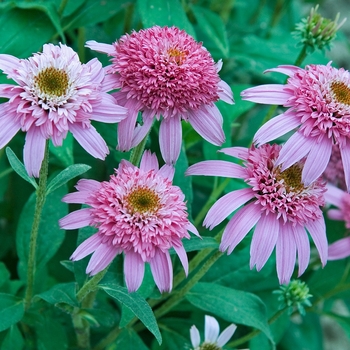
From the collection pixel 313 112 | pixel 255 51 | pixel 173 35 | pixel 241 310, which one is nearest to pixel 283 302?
pixel 241 310

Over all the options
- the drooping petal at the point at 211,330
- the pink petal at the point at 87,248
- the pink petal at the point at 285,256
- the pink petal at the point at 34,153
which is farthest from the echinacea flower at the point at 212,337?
the pink petal at the point at 34,153

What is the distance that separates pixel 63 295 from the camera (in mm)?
854

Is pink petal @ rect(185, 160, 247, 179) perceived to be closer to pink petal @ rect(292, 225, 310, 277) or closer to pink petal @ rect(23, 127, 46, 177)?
pink petal @ rect(292, 225, 310, 277)

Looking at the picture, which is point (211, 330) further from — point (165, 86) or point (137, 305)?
point (165, 86)

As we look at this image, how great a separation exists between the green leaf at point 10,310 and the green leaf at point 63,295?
0.20ft

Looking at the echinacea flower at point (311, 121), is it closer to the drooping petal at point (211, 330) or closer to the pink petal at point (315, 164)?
the pink petal at point (315, 164)

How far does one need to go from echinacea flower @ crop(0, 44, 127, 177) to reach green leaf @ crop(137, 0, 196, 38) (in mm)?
393

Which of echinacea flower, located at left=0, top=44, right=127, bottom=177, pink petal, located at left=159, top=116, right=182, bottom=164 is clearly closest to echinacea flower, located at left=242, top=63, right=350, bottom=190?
pink petal, located at left=159, top=116, right=182, bottom=164

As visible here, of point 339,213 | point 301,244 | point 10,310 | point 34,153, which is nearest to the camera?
point 34,153

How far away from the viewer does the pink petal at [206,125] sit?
0.79m

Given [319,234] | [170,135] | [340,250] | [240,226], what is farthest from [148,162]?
[340,250]

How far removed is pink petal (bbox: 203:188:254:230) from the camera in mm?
765

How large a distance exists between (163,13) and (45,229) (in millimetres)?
475

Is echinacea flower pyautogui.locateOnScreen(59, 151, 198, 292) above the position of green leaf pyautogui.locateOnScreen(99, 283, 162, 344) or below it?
above
